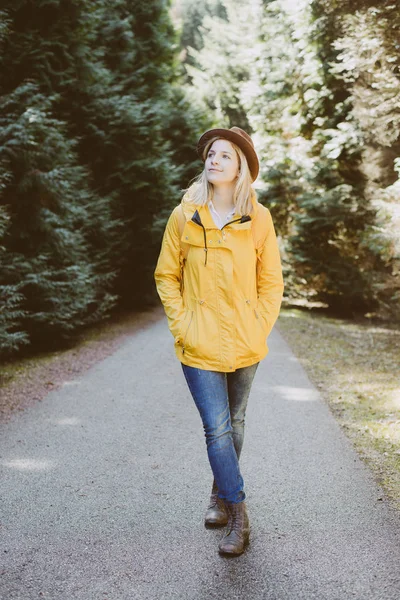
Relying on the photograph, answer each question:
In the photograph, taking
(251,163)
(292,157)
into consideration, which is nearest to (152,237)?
(292,157)

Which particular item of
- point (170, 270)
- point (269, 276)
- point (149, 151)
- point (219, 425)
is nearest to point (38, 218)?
point (170, 270)

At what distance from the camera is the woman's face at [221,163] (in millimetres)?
3434

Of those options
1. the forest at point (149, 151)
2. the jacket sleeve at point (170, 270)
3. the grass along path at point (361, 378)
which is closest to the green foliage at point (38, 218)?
the forest at point (149, 151)

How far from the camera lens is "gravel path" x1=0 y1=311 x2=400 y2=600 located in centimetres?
299

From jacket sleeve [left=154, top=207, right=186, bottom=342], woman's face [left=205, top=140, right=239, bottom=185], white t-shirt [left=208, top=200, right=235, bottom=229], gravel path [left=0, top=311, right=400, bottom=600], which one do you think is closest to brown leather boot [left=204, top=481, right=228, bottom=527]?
gravel path [left=0, top=311, right=400, bottom=600]

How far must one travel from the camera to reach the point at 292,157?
52.5 ft

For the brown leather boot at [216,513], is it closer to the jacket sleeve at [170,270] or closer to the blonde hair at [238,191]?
the jacket sleeve at [170,270]

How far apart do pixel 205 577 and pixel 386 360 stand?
7.05m

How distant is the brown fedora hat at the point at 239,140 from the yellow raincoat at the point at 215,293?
0.34m

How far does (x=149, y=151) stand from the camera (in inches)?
639

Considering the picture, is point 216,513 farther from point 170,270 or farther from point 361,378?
point 361,378

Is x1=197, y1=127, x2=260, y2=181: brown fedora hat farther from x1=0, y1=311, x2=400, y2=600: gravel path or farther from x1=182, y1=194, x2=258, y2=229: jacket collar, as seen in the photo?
x1=0, y1=311, x2=400, y2=600: gravel path

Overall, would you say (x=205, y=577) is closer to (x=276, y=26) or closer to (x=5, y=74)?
(x=5, y=74)

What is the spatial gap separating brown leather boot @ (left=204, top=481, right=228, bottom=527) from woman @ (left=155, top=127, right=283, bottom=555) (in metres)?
0.11
